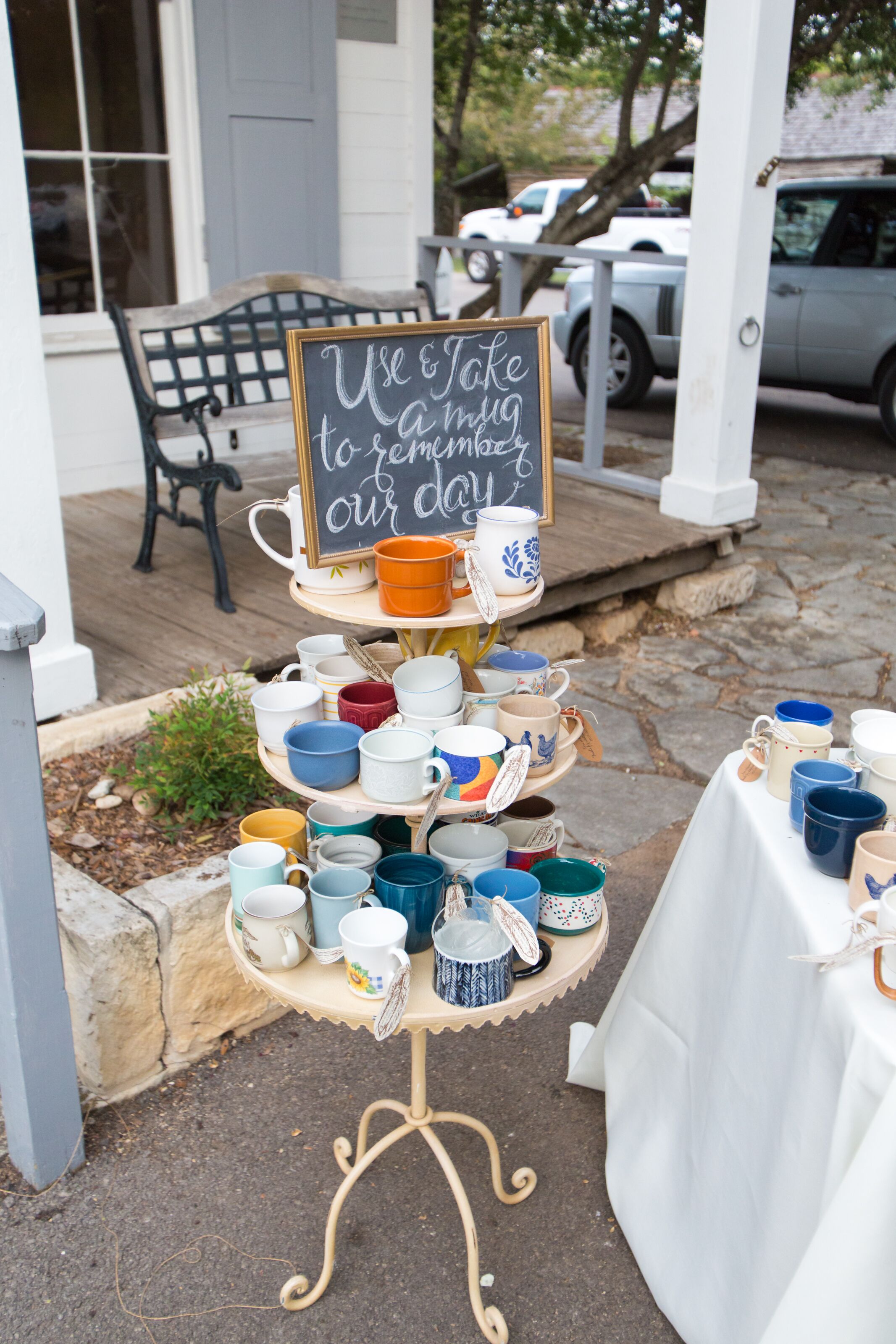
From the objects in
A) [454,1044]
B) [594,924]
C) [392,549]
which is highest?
[392,549]

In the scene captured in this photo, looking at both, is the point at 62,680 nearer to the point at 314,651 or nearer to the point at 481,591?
the point at 314,651

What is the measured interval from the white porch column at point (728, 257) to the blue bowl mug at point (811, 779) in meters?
3.33

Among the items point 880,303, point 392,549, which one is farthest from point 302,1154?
point 880,303

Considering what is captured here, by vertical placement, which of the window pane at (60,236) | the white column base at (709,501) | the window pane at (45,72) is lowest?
Result: the white column base at (709,501)

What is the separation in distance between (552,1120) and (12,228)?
2453 millimetres

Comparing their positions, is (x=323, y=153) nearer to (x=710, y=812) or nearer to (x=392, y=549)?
(x=392, y=549)

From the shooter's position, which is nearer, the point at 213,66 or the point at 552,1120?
the point at 552,1120

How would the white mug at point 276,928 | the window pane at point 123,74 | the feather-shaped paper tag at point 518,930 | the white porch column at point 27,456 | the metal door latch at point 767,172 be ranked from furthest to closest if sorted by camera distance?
the window pane at point 123,74, the metal door latch at point 767,172, the white porch column at point 27,456, the white mug at point 276,928, the feather-shaped paper tag at point 518,930

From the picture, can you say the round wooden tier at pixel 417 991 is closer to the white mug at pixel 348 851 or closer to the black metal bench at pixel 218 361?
the white mug at pixel 348 851

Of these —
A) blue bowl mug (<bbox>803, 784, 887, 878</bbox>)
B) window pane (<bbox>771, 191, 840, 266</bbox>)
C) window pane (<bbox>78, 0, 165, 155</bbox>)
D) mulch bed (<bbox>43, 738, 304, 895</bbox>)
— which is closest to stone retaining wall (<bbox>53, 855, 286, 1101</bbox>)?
mulch bed (<bbox>43, 738, 304, 895</bbox>)

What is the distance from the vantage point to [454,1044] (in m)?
2.53

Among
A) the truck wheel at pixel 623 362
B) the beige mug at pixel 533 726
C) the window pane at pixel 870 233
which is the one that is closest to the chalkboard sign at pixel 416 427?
the beige mug at pixel 533 726

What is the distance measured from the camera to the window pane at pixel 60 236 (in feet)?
15.5

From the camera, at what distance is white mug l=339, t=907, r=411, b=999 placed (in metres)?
1.61
